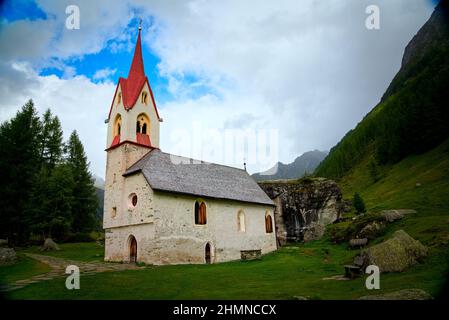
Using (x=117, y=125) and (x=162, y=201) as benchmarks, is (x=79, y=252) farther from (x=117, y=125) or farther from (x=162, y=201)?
(x=117, y=125)

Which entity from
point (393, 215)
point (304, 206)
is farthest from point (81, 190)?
point (393, 215)

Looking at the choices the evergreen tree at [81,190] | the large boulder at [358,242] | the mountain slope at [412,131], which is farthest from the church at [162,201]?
the mountain slope at [412,131]

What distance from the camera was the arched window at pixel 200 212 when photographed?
92.4 ft

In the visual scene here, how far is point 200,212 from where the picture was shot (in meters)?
28.5

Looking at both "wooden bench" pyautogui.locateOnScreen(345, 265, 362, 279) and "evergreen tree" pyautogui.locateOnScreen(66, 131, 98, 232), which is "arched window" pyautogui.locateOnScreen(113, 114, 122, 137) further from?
"wooden bench" pyautogui.locateOnScreen(345, 265, 362, 279)

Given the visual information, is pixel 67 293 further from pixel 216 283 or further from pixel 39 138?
pixel 39 138

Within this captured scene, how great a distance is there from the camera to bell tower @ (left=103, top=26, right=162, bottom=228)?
2916 cm

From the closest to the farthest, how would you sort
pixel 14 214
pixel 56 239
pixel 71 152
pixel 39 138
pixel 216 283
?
pixel 216 283
pixel 14 214
pixel 56 239
pixel 39 138
pixel 71 152

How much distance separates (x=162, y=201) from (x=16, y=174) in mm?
21851

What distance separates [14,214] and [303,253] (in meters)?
31.9

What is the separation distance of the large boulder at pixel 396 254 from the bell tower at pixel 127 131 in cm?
2061

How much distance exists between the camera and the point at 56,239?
3988 cm

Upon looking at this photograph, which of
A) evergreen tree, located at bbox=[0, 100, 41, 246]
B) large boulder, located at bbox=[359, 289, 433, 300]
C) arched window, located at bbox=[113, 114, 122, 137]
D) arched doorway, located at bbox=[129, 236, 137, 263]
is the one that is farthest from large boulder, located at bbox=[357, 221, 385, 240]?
evergreen tree, located at bbox=[0, 100, 41, 246]
